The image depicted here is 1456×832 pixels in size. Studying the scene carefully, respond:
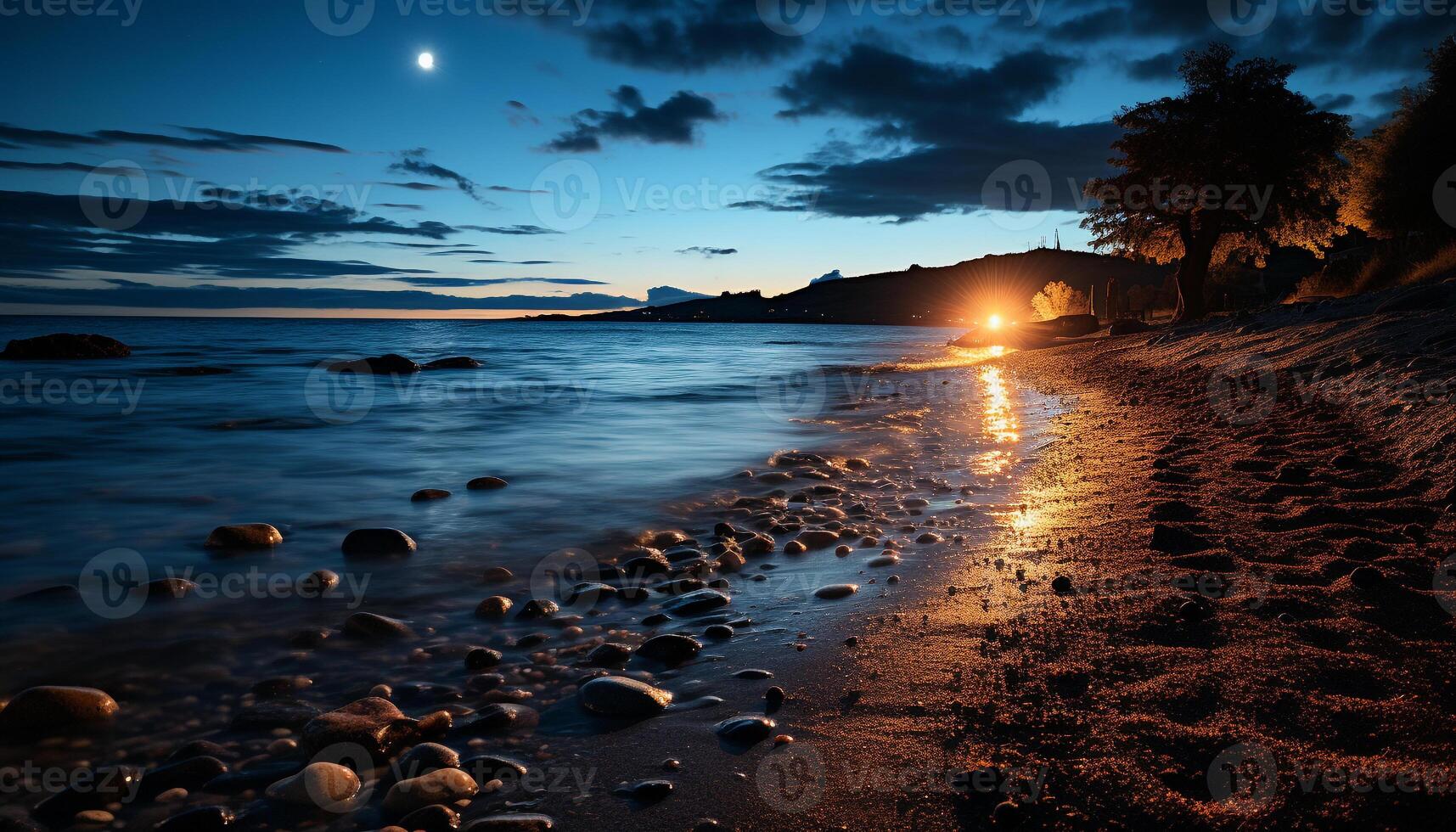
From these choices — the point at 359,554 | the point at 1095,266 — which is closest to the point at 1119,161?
the point at 359,554

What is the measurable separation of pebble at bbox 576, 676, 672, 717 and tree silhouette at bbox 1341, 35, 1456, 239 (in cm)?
3076

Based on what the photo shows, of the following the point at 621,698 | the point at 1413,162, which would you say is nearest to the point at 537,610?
the point at 621,698

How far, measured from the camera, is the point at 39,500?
25.0ft

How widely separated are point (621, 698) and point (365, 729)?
99cm

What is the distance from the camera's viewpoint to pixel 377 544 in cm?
554

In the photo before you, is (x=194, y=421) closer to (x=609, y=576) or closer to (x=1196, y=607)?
(x=609, y=576)

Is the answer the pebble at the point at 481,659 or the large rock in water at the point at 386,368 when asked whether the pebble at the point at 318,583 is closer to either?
the pebble at the point at 481,659

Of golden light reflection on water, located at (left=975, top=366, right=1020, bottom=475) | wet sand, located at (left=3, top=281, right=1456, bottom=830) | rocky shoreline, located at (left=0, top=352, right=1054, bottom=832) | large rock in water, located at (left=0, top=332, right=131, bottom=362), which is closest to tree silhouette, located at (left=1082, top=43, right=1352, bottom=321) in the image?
golden light reflection on water, located at (left=975, top=366, right=1020, bottom=475)

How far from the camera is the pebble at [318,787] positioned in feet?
7.81

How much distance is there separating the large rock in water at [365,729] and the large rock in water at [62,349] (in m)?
36.9

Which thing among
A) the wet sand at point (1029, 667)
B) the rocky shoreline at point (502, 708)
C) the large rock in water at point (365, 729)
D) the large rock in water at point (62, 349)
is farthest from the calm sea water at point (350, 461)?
the large rock in water at point (62, 349)

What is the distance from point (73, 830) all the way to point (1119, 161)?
29.9m

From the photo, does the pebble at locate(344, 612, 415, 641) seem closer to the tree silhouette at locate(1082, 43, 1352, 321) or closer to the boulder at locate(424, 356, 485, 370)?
the tree silhouette at locate(1082, 43, 1352, 321)

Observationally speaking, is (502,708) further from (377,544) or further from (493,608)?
(377,544)
